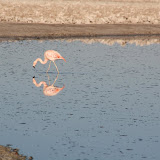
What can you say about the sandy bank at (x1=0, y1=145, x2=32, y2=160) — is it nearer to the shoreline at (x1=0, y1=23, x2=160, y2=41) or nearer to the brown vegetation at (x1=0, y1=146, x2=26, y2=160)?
the brown vegetation at (x1=0, y1=146, x2=26, y2=160)

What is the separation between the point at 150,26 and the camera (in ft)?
124

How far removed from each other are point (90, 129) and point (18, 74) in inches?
296

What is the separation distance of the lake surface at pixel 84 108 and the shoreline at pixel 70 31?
7534 mm

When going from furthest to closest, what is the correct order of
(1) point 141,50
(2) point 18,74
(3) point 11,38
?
(3) point 11,38 → (1) point 141,50 → (2) point 18,74

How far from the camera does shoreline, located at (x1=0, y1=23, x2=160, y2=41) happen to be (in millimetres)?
30266

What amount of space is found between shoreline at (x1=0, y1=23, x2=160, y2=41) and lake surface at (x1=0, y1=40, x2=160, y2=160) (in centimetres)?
753

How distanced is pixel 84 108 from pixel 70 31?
785 inches

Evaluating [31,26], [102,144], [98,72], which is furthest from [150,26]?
[102,144]

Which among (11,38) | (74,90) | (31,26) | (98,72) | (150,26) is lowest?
(74,90)

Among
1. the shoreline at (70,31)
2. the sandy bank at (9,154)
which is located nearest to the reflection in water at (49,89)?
the sandy bank at (9,154)

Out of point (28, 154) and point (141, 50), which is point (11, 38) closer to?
point (141, 50)

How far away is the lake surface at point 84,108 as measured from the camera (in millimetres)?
9727

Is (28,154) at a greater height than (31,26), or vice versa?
(31,26)

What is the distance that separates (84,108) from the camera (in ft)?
42.7
